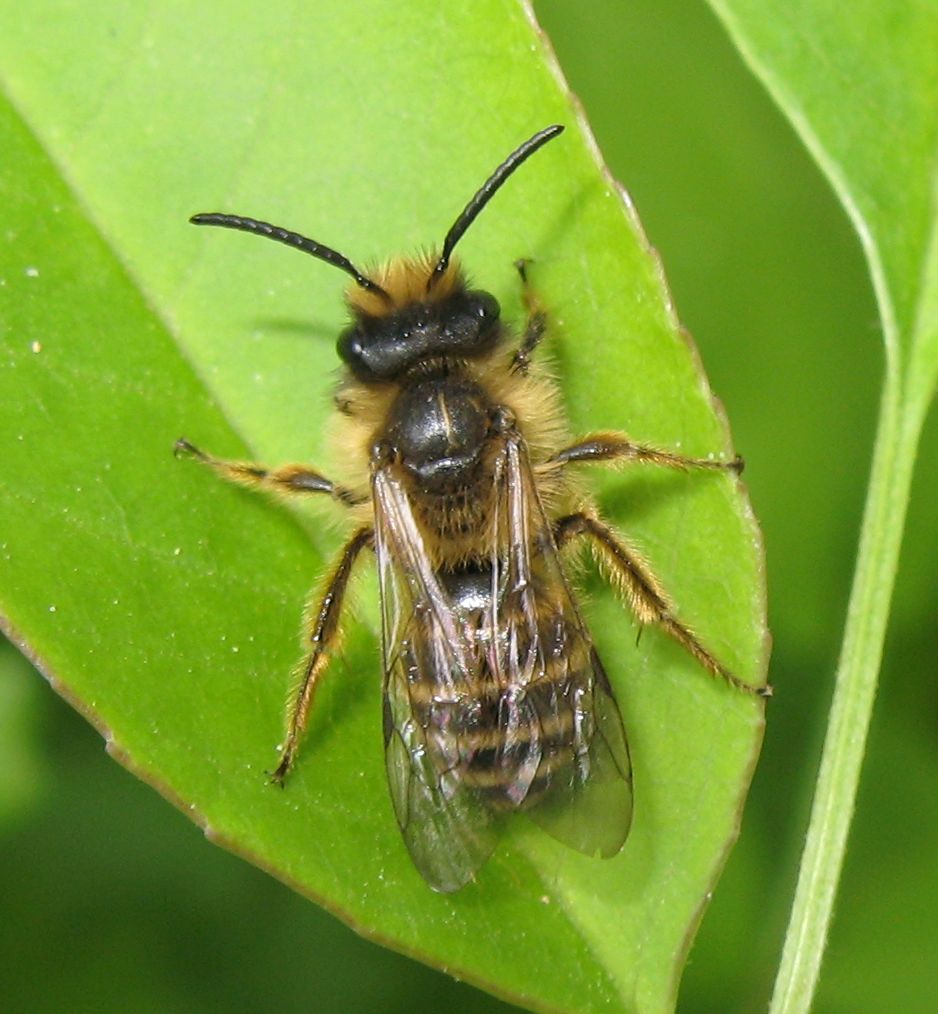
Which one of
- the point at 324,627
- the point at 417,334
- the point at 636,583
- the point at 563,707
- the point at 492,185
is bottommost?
the point at 324,627

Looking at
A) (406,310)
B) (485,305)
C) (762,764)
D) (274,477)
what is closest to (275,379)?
(274,477)

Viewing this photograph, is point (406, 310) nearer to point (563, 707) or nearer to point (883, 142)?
point (563, 707)

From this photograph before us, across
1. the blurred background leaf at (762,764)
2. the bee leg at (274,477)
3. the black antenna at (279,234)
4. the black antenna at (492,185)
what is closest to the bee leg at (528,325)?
the black antenna at (492,185)

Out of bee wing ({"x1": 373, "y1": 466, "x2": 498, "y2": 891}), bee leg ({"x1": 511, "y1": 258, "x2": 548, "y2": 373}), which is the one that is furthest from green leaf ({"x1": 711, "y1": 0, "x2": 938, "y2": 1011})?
bee wing ({"x1": 373, "y1": 466, "x2": 498, "y2": 891})

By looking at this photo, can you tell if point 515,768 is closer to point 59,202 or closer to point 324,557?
point 324,557

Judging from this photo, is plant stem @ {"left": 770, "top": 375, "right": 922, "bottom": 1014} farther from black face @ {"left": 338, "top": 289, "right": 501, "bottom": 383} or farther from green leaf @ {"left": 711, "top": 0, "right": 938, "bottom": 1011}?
black face @ {"left": 338, "top": 289, "right": 501, "bottom": 383}

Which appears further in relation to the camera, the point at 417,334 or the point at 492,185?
the point at 417,334
